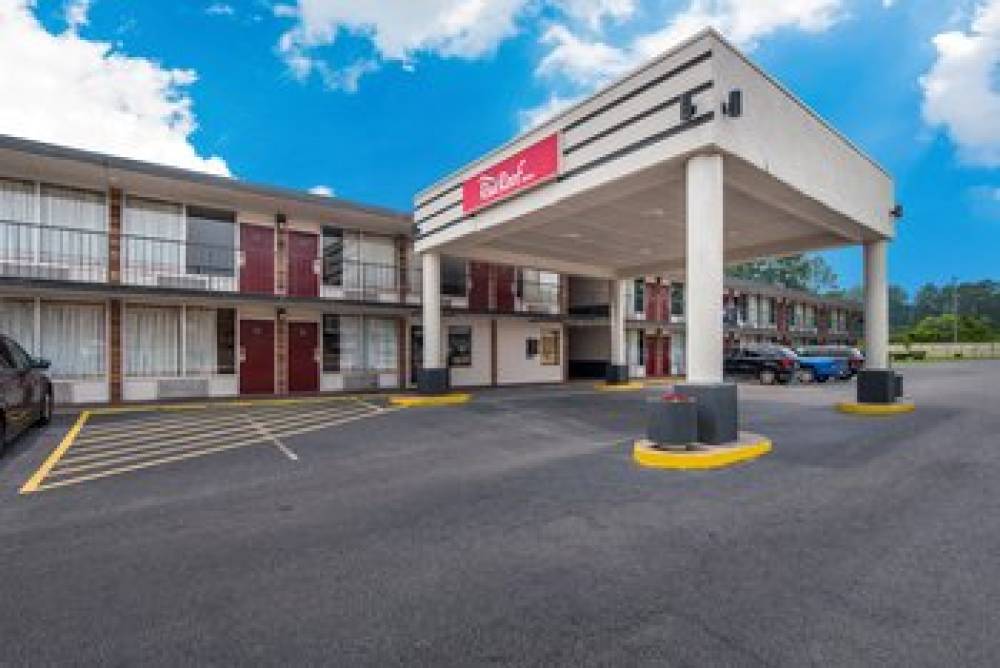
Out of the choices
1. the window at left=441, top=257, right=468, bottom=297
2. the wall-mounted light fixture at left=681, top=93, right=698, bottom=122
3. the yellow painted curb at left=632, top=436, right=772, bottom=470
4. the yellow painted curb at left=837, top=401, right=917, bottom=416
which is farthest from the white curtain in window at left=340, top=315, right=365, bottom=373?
the yellow painted curb at left=837, top=401, right=917, bottom=416

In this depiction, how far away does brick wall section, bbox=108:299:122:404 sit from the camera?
1391 centimetres

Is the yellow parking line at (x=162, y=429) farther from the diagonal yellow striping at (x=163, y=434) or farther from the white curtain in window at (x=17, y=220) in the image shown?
the white curtain in window at (x=17, y=220)

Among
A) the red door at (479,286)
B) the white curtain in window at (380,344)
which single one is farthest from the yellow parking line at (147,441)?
the red door at (479,286)

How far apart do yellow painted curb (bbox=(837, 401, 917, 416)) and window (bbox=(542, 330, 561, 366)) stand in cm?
1289

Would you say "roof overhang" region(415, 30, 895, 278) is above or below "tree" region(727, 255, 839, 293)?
below

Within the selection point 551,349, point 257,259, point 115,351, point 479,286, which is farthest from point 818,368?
point 115,351

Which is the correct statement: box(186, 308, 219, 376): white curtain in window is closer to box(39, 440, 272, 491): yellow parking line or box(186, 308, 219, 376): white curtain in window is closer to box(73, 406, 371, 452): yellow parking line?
box(73, 406, 371, 452): yellow parking line

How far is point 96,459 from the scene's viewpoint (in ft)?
24.3

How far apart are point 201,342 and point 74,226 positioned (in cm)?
440

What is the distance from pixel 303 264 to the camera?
55.5 feet

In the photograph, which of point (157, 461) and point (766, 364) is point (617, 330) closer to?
point (766, 364)

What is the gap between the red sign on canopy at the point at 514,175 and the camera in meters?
10.4

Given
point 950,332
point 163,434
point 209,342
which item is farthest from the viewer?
point 950,332

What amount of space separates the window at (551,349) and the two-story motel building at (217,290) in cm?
119
